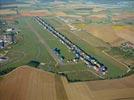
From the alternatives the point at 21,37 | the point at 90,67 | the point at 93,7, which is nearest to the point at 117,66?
the point at 90,67

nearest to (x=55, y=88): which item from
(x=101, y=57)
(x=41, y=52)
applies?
(x=101, y=57)

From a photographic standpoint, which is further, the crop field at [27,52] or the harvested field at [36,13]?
the harvested field at [36,13]

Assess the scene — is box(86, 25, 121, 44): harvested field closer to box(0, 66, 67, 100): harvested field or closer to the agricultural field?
the agricultural field

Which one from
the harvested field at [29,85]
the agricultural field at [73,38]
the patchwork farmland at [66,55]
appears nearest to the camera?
the harvested field at [29,85]

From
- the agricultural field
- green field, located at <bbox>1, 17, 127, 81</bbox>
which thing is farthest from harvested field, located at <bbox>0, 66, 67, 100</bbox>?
the agricultural field

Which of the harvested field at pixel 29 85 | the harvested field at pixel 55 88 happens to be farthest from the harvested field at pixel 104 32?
the harvested field at pixel 29 85

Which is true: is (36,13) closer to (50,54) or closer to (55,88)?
(50,54)

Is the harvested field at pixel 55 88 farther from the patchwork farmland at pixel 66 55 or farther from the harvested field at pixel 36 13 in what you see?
the harvested field at pixel 36 13

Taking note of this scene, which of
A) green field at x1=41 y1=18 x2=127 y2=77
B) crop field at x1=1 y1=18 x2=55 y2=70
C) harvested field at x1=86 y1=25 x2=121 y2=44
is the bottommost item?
crop field at x1=1 y1=18 x2=55 y2=70

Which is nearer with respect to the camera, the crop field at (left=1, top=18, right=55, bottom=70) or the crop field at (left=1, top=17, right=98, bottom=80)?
the crop field at (left=1, top=17, right=98, bottom=80)

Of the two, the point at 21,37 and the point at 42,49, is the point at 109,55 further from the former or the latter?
the point at 21,37
